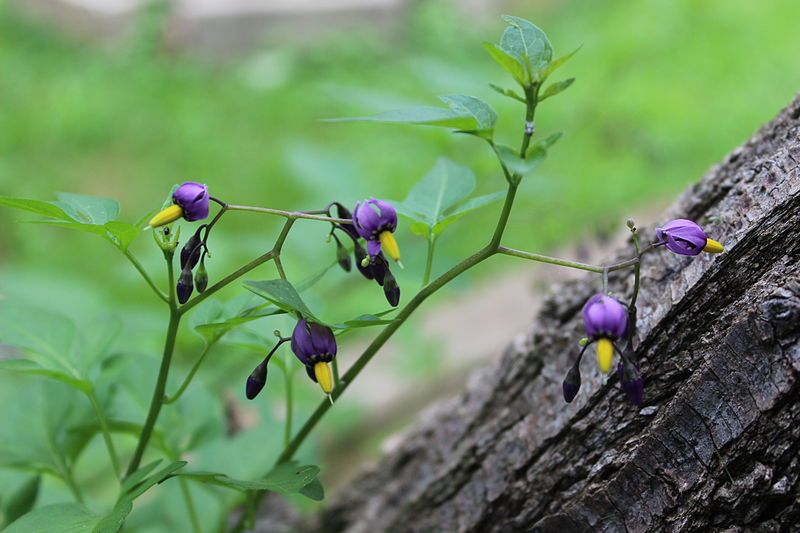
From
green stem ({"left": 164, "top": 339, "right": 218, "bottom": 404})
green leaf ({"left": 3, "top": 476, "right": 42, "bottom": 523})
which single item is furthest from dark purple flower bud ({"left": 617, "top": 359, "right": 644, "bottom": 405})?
green leaf ({"left": 3, "top": 476, "right": 42, "bottom": 523})

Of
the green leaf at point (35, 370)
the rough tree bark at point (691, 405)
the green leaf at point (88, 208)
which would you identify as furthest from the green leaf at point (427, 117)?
the green leaf at point (35, 370)

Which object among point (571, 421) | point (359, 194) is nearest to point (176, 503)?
point (571, 421)

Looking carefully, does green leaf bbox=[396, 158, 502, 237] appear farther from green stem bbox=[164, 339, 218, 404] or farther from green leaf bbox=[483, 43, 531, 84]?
green stem bbox=[164, 339, 218, 404]

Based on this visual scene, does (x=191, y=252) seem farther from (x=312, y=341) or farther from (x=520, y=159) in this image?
(x=520, y=159)

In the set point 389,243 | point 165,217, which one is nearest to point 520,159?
point 389,243

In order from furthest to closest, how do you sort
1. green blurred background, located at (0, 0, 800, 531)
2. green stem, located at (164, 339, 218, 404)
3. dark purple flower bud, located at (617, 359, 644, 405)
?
green blurred background, located at (0, 0, 800, 531), green stem, located at (164, 339, 218, 404), dark purple flower bud, located at (617, 359, 644, 405)
